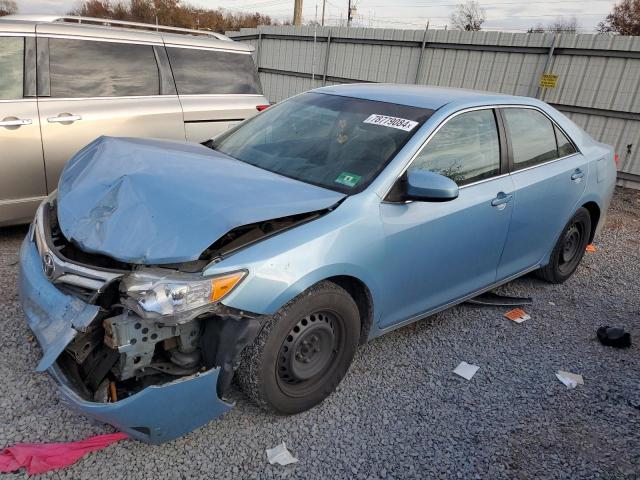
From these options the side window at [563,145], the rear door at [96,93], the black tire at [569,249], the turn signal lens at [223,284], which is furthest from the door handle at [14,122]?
the black tire at [569,249]

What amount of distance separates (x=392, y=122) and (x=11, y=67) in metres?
3.21

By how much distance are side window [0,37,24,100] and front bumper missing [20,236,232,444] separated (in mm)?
2580

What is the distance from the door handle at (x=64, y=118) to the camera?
13.6ft

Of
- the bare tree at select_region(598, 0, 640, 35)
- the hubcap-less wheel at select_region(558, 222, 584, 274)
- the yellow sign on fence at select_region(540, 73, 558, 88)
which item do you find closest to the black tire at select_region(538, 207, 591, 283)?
the hubcap-less wheel at select_region(558, 222, 584, 274)

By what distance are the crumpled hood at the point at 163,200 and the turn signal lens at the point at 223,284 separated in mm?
140

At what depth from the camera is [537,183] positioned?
358 cm

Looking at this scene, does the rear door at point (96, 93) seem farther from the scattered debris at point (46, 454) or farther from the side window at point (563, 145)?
the side window at point (563, 145)

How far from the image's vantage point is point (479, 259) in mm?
3279

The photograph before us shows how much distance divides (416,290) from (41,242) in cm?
205

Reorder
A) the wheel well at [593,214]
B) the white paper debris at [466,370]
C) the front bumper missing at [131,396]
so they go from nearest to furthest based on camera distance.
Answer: the front bumper missing at [131,396], the white paper debris at [466,370], the wheel well at [593,214]

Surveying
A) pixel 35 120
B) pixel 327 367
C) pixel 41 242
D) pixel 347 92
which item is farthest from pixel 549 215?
pixel 35 120

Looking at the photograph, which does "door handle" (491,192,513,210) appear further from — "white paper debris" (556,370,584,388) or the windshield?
"white paper debris" (556,370,584,388)

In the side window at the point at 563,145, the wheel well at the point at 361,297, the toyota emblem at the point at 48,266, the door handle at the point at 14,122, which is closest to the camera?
the toyota emblem at the point at 48,266

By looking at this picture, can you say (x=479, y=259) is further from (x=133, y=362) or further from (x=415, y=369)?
(x=133, y=362)
